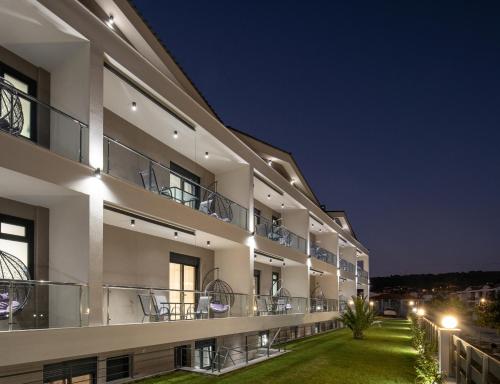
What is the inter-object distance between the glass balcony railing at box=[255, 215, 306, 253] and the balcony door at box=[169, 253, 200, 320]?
3.24 m

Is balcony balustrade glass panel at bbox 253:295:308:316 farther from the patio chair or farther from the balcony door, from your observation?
the patio chair

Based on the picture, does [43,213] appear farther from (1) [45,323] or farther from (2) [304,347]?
(2) [304,347]

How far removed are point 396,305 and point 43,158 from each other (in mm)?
60407

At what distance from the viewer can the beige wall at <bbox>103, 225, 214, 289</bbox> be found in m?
13.5

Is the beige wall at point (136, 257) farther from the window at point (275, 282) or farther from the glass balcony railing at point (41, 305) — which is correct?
the window at point (275, 282)

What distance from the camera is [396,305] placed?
6312cm

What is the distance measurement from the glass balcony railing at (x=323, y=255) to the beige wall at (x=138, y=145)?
1175cm

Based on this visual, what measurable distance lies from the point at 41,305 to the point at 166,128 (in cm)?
749

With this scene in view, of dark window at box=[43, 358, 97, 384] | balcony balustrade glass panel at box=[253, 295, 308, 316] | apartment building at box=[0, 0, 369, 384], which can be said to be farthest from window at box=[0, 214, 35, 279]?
balcony balustrade glass panel at box=[253, 295, 308, 316]

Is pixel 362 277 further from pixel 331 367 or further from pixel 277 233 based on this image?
pixel 331 367

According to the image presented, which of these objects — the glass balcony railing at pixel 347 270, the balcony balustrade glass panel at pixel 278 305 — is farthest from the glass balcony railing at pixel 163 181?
the glass balcony railing at pixel 347 270

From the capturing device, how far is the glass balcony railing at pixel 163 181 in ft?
41.2

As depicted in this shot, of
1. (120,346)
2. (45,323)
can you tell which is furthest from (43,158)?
(120,346)

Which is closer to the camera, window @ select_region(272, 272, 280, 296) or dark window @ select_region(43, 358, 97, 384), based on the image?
dark window @ select_region(43, 358, 97, 384)
